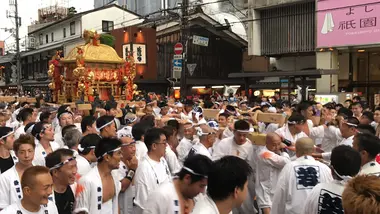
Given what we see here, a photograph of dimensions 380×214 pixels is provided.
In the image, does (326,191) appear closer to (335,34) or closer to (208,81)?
(335,34)

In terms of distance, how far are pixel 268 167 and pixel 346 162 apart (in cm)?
232

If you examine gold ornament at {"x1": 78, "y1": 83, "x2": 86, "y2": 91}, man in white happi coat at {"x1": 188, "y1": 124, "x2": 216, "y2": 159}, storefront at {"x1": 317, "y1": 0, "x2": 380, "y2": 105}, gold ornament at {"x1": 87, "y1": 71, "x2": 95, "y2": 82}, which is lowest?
man in white happi coat at {"x1": 188, "y1": 124, "x2": 216, "y2": 159}

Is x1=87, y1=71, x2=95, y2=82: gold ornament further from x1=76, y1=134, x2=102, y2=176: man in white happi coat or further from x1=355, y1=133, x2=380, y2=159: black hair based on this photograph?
x1=355, y1=133, x2=380, y2=159: black hair

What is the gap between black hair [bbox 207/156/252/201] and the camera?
9.37 ft

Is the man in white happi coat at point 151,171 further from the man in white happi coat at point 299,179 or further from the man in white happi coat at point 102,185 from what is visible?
the man in white happi coat at point 299,179

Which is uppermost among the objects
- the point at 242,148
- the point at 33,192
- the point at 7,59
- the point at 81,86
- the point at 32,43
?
the point at 32,43

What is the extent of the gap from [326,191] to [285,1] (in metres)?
20.8

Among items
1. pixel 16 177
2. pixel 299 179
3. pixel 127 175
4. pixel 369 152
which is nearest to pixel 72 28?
pixel 127 175

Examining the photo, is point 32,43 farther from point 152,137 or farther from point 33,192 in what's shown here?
point 33,192

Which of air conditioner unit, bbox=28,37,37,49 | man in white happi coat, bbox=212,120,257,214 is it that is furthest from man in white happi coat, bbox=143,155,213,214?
air conditioner unit, bbox=28,37,37,49

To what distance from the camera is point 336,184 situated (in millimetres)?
3693

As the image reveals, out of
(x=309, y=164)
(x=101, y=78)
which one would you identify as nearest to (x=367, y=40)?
(x=101, y=78)

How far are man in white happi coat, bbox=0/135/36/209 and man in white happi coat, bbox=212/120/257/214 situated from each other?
294cm

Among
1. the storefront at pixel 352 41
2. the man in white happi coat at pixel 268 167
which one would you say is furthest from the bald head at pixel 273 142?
the storefront at pixel 352 41
